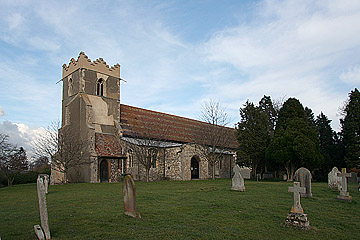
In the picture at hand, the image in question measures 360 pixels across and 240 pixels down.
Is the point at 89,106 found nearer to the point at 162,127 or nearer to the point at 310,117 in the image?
the point at 162,127

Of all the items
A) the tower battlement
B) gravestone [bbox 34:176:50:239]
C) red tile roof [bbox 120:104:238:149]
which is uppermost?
the tower battlement

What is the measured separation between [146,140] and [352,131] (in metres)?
22.0

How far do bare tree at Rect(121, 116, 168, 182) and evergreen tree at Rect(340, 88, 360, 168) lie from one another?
1994cm

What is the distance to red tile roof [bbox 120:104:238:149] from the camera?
32969 mm

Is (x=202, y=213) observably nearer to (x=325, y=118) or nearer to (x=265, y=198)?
(x=265, y=198)

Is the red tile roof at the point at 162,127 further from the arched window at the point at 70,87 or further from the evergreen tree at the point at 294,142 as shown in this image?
the evergreen tree at the point at 294,142

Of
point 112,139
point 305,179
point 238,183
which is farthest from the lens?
point 112,139

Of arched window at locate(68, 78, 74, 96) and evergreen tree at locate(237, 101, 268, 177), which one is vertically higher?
arched window at locate(68, 78, 74, 96)

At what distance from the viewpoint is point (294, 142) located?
26.0 m

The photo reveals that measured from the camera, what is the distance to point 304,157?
83.9ft

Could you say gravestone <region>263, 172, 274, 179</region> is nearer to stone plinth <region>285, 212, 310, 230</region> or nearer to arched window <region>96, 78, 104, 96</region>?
arched window <region>96, 78, 104, 96</region>

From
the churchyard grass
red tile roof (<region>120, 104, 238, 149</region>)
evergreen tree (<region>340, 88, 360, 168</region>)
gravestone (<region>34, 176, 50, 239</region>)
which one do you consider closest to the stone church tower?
red tile roof (<region>120, 104, 238, 149</region>)

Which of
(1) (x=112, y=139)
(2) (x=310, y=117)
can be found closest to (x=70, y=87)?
(1) (x=112, y=139)

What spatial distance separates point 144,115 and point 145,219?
93.5ft
